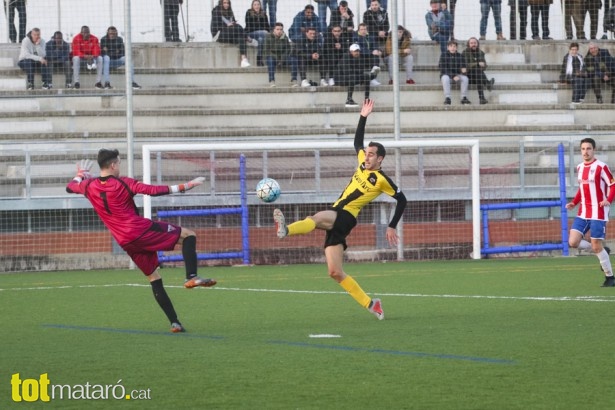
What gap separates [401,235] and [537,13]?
27.7 feet

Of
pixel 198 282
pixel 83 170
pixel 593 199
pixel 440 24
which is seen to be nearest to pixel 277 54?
pixel 440 24

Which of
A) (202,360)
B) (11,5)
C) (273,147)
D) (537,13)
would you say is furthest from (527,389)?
(537,13)

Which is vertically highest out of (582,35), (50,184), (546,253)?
(582,35)

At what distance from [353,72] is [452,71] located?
7.81 ft

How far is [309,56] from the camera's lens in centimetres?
2562

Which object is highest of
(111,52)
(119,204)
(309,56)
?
(111,52)

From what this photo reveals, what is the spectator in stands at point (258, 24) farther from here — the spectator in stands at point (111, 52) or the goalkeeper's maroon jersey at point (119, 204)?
the goalkeeper's maroon jersey at point (119, 204)

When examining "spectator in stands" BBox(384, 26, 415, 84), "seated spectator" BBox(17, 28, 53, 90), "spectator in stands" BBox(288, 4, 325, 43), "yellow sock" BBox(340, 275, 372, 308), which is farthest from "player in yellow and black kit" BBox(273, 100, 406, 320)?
"seated spectator" BBox(17, 28, 53, 90)

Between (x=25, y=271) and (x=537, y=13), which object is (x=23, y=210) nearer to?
(x=25, y=271)

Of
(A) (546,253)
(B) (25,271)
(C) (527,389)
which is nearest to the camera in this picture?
(C) (527,389)

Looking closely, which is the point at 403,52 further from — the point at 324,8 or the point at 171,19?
the point at 171,19

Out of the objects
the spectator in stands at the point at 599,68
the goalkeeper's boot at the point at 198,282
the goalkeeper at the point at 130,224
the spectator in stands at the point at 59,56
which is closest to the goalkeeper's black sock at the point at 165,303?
the goalkeeper at the point at 130,224

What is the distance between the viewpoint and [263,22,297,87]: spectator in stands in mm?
25766

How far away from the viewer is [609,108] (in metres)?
26.4
